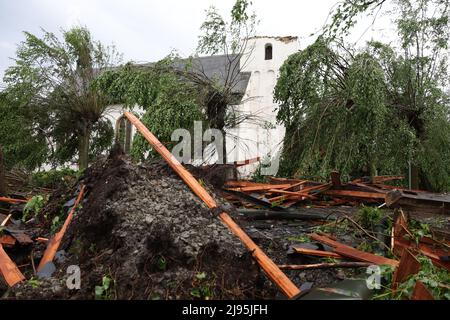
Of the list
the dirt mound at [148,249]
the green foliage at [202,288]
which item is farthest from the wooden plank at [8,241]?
the green foliage at [202,288]

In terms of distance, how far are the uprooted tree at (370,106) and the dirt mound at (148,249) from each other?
5184 mm

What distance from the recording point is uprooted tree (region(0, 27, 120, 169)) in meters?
16.0

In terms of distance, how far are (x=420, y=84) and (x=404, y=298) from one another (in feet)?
28.6

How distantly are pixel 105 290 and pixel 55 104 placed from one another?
16.4 meters

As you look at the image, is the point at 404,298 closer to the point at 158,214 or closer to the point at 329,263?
the point at 329,263

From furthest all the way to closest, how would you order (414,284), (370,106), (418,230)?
(370,106) < (418,230) < (414,284)

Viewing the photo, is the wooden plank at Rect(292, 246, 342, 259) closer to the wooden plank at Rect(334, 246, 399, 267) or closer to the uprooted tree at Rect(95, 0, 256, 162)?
the wooden plank at Rect(334, 246, 399, 267)

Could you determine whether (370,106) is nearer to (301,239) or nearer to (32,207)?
(301,239)

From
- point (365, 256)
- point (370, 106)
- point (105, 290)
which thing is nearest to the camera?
point (105, 290)

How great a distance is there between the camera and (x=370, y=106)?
754cm

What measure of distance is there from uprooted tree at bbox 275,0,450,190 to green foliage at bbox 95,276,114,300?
6070 mm

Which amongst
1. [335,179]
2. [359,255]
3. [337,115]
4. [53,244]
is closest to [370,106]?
[337,115]

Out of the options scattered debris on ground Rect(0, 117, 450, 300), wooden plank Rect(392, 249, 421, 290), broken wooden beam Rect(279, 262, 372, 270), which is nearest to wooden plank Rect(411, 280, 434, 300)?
scattered debris on ground Rect(0, 117, 450, 300)
